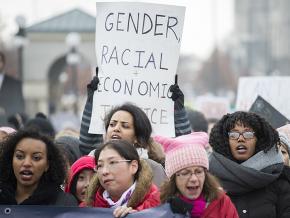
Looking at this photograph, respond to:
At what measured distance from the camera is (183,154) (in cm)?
621

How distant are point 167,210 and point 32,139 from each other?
1002mm

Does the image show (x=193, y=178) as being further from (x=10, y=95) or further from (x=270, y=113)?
(x=10, y=95)

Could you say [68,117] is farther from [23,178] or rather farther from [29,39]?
[29,39]

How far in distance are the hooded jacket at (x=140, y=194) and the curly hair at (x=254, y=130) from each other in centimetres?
88

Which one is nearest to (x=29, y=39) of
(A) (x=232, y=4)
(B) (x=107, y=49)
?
(B) (x=107, y=49)

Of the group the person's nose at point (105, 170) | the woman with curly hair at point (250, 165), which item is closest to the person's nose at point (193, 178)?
the person's nose at point (105, 170)

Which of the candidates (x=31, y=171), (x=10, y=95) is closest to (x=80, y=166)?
(x=31, y=171)

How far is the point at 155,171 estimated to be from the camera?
23.3 ft

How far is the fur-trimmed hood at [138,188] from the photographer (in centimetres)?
615

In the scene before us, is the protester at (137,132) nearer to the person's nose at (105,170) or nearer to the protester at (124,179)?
the protester at (124,179)

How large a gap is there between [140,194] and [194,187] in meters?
0.30

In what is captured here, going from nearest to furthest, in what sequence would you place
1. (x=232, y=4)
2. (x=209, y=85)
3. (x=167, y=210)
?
(x=167, y=210) < (x=209, y=85) < (x=232, y=4)

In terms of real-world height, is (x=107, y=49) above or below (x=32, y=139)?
above

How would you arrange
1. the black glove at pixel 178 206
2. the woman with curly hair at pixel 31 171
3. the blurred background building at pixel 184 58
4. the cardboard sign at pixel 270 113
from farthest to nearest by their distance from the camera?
the blurred background building at pixel 184 58 < the cardboard sign at pixel 270 113 < the woman with curly hair at pixel 31 171 < the black glove at pixel 178 206
